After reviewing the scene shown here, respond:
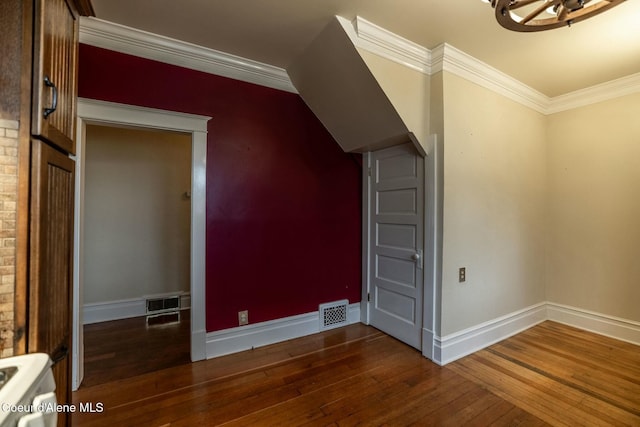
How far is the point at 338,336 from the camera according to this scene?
2.74 metres

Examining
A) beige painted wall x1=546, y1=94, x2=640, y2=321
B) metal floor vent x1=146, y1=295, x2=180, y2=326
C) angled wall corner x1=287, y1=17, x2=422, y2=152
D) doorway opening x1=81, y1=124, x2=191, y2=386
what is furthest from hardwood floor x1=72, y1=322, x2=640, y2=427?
angled wall corner x1=287, y1=17, x2=422, y2=152

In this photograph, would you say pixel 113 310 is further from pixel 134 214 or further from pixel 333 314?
pixel 333 314

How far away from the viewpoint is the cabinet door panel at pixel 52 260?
98 cm

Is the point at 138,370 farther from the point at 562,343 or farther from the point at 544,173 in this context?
the point at 544,173

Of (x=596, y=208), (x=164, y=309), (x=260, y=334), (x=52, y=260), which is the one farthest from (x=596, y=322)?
A: (x=164, y=309)

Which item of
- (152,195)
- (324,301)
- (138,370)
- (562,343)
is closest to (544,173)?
(562,343)

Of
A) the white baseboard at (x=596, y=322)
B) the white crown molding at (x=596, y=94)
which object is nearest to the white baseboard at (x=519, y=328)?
the white baseboard at (x=596, y=322)

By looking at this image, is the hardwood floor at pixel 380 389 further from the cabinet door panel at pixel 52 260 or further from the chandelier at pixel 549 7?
the chandelier at pixel 549 7

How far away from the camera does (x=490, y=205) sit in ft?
8.55

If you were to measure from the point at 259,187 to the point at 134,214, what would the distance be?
190 centimetres

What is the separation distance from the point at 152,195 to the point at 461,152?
349 cm

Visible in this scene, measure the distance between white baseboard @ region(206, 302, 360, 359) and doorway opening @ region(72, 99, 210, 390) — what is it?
104 millimetres

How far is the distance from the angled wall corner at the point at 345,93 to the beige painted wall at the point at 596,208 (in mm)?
2036

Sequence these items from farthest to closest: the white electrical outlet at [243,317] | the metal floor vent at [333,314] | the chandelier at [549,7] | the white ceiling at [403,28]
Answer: the metal floor vent at [333,314]
the white electrical outlet at [243,317]
the white ceiling at [403,28]
the chandelier at [549,7]
